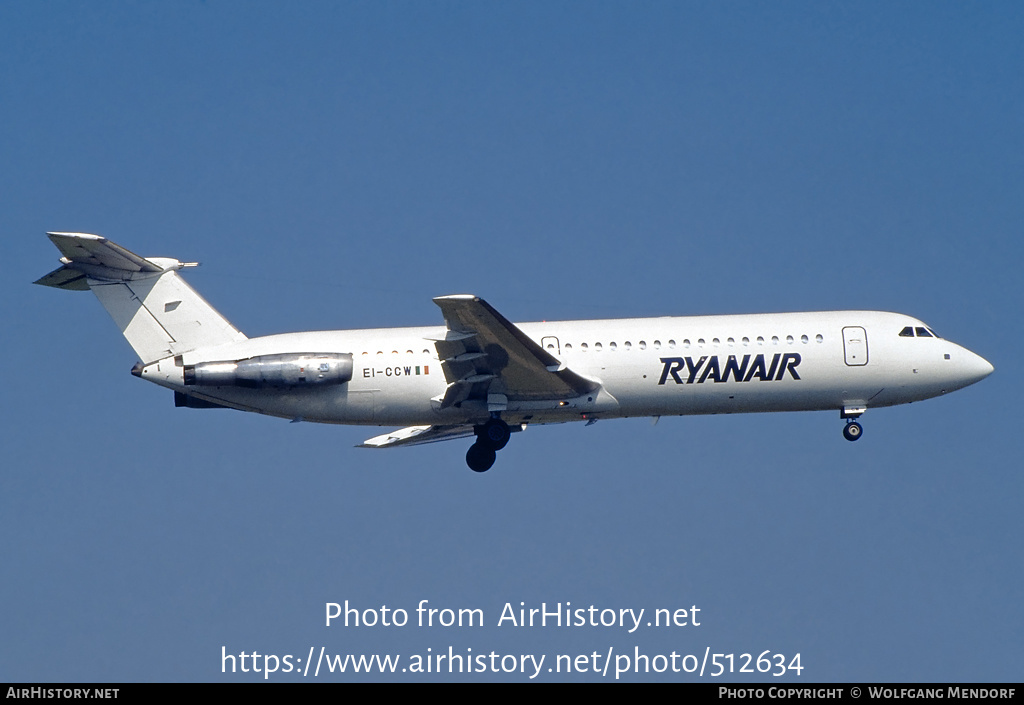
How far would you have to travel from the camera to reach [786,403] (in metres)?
37.5

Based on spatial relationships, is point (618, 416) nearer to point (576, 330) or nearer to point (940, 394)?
point (576, 330)

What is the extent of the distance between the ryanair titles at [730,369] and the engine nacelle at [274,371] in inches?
355

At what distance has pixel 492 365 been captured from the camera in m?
35.7

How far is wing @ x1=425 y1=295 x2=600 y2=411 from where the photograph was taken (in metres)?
34.2

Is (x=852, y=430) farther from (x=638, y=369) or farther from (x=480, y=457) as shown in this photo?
(x=480, y=457)

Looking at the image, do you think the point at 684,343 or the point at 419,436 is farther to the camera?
the point at 419,436

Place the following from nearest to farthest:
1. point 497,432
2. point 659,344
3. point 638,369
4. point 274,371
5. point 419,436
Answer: point 274,371 → point 638,369 → point 659,344 → point 497,432 → point 419,436

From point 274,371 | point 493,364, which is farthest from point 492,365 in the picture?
point 274,371

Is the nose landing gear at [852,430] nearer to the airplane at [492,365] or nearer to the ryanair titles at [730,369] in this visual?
the airplane at [492,365]

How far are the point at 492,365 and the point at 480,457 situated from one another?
3.75 meters

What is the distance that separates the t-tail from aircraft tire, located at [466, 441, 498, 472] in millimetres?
7649

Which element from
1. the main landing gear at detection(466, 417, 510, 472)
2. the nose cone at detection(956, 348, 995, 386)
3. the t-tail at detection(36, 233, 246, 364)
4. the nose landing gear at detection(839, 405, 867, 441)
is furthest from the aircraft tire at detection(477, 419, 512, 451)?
the nose cone at detection(956, 348, 995, 386)

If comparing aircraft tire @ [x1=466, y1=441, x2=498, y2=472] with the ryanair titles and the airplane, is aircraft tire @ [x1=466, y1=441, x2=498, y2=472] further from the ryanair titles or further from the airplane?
the ryanair titles
